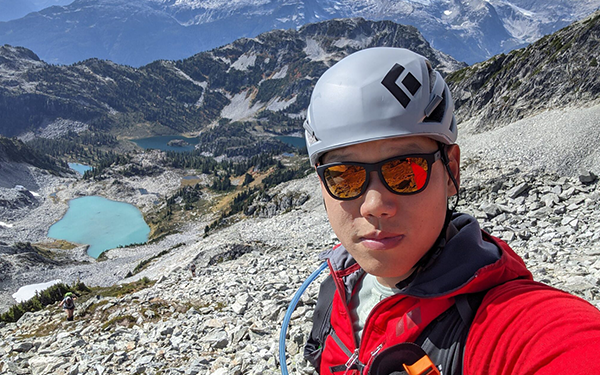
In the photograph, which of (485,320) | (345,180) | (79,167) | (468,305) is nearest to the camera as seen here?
(485,320)

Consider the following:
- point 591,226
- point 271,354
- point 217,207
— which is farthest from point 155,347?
point 217,207

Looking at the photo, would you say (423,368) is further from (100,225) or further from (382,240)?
(100,225)

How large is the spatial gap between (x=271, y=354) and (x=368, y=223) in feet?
17.1

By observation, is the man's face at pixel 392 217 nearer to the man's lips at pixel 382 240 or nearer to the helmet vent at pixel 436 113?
the man's lips at pixel 382 240

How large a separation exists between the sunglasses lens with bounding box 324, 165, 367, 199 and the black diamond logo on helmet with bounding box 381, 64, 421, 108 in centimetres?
55

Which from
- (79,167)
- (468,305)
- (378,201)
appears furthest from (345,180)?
(79,167)

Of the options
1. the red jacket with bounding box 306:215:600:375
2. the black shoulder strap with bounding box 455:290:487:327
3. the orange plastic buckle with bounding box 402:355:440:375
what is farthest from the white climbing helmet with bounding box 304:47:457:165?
the orange plastic buckle with bounding box 402:355:440:375

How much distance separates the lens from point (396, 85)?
215cm

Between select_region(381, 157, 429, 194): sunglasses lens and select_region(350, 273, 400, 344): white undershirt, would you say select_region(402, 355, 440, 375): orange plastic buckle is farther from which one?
select_region(381, 157, 429, 194): sunglasses lens

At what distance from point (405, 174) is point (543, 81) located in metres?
42.2

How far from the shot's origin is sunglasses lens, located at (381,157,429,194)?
193 centimetres

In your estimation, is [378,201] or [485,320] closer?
[485,320]

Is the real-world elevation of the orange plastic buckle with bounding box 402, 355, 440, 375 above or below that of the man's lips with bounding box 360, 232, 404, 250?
below

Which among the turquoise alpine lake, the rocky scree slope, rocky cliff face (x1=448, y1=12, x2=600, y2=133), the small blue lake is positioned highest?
the small blue lake
